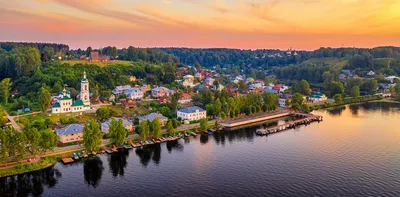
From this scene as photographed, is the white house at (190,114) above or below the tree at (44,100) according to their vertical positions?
below

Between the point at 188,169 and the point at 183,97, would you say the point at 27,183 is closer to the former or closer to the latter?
the point at 188,169

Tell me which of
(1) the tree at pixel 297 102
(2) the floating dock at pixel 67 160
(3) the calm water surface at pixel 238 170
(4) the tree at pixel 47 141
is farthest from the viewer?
(1) the tree at pixel 297 102

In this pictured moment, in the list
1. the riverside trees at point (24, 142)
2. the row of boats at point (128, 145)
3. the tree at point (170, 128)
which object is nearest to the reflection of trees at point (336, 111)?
the row of boats at point (128, 145)

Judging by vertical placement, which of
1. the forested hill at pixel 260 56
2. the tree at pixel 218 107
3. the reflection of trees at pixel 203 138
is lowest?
the reflection of trees at pixel 203 138

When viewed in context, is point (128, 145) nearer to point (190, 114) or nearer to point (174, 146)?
point (174, 146)

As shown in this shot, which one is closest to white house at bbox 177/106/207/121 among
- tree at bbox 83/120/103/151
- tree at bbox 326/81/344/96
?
tree at bbox 83/120/103/151

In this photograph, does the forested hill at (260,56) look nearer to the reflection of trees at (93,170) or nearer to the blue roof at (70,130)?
the blue roof at (70,130)

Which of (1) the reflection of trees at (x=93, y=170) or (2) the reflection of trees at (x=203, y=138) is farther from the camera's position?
(2) the reflection of trees at (x=203, y=138)
